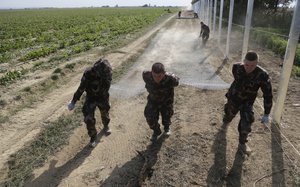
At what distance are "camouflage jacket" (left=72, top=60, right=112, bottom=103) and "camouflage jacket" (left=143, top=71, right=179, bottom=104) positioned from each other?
68cm

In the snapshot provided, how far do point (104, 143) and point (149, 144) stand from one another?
2.80 feet

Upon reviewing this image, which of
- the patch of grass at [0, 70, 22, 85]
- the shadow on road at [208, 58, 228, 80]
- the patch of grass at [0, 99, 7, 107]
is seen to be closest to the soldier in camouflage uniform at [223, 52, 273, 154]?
the shadow on road at [208, 58, 228, 80]

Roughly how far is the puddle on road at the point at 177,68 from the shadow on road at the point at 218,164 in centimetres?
310

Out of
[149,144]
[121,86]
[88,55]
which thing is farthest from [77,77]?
[149,144]

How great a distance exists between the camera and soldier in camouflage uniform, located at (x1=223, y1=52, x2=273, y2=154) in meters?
4.27

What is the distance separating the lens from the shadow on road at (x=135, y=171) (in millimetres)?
4234

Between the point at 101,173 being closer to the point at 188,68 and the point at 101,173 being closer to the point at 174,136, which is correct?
the point at 174,136

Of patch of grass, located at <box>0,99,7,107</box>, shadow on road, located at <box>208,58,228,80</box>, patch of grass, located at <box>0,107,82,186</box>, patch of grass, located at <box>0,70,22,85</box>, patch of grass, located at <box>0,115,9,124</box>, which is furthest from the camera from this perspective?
shadow on road, located at <box>208,58,228,80</box>

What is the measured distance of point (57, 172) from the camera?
457 cm

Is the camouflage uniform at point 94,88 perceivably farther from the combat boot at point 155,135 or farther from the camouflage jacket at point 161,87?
the combat boot at point 155,135

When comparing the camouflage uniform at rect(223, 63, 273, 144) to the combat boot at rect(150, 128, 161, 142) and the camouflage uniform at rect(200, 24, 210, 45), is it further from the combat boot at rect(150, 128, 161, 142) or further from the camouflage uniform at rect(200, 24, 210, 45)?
the camouflage uniform at rect(200, 24, 210, 45)

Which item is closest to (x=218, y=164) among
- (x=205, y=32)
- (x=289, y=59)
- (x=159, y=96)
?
(x=159, y=96)

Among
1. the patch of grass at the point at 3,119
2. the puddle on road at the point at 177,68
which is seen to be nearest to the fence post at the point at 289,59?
the puddle on road at the point at 177,68

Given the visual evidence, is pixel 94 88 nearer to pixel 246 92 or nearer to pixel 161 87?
pixel 161 87
